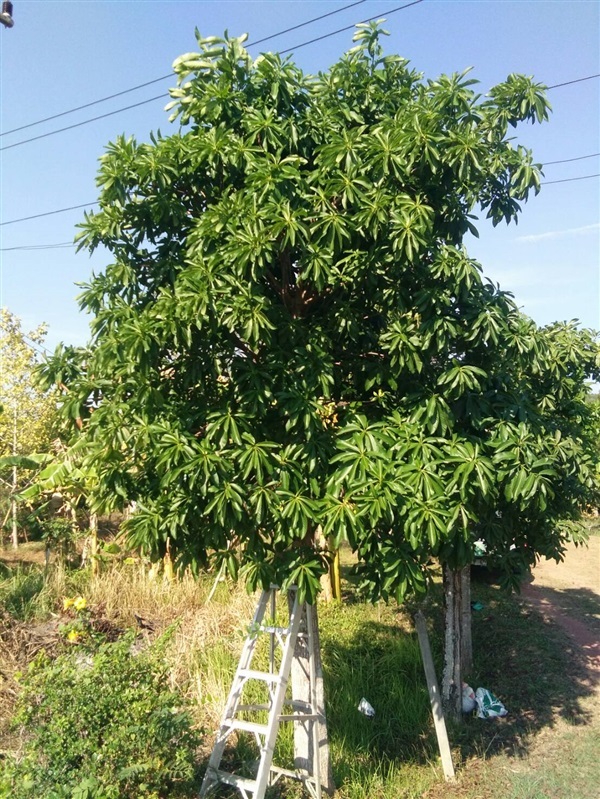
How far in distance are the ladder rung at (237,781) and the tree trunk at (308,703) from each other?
1.87ft

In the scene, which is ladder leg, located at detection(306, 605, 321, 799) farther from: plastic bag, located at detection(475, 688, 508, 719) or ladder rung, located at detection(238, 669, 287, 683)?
plastic bag, located at detection(475, 688, 508, 719)

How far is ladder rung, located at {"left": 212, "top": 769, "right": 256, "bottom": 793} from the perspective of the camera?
4.55 m

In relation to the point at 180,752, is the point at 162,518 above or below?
above

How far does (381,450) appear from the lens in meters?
3.93

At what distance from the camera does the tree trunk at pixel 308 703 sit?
5.11 meters

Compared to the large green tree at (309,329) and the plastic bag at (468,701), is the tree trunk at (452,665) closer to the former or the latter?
the plastic bag at (468,701)

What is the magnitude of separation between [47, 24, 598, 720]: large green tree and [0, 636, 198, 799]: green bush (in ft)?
3.22

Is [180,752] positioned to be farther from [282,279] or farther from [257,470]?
[282,279]

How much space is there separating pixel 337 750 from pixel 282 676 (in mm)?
1688

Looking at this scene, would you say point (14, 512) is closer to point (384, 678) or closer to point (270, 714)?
point (384, 678)

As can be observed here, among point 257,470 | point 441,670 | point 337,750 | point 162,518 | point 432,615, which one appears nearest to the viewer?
point 257,470

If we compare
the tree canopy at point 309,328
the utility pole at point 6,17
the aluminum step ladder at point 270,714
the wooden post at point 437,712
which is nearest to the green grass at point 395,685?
the wooden post at point 437,712

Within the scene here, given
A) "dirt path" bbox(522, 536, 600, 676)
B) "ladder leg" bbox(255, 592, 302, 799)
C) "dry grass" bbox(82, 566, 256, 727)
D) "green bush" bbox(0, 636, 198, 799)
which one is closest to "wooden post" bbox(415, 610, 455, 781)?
"ladder leg" bbox(255, 592, 302, 799)

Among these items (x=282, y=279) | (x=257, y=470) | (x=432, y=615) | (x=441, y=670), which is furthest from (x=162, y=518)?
(x=432, y=615)
